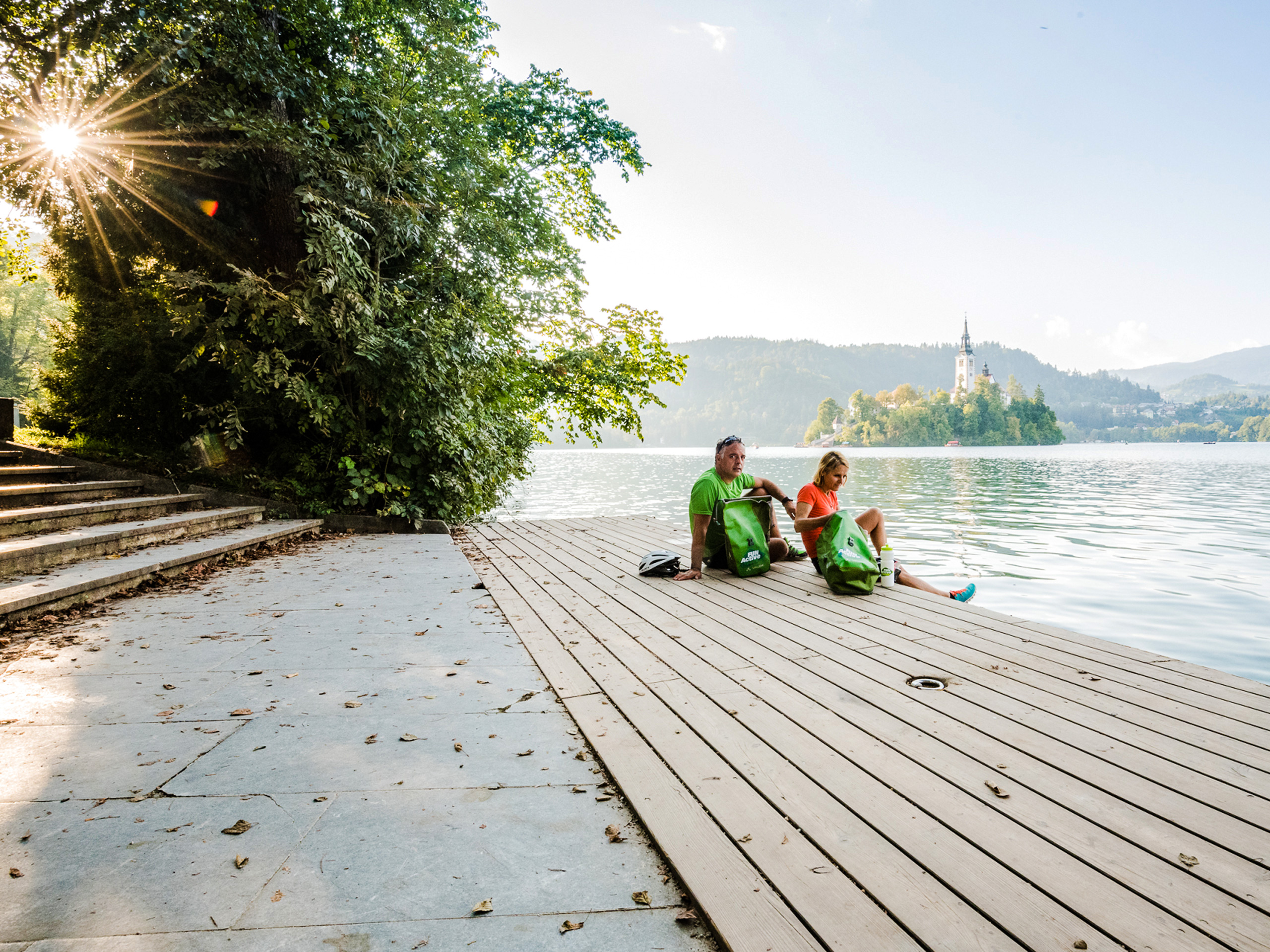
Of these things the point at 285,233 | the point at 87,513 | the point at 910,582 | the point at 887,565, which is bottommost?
the point at 910,582

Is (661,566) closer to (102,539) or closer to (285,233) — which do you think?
(102,539)

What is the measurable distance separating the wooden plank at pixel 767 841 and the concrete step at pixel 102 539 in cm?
469

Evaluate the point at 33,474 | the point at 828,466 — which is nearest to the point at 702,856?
the point at 828,466

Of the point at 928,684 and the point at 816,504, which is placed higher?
the point at 816,504

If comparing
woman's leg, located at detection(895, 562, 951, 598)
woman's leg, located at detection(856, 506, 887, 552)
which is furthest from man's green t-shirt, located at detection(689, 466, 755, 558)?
woman's leg, located at detection(895, 562, 951, 598)

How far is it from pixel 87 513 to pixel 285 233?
4.46 m

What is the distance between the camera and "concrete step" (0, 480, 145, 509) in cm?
652

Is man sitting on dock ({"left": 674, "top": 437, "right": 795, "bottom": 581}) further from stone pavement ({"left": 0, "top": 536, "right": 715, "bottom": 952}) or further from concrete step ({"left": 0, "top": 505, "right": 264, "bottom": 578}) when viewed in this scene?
concrete step ({"left": 0, "top": 505, "right": 264, "bottom": 578})

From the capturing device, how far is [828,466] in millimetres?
5457

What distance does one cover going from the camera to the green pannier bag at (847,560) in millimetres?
4793

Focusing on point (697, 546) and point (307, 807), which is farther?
point (697, 546)

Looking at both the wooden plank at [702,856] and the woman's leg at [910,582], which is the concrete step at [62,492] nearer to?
the wooden plank at [702,856]

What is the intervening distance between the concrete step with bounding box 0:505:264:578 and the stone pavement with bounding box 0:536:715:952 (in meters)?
1.64

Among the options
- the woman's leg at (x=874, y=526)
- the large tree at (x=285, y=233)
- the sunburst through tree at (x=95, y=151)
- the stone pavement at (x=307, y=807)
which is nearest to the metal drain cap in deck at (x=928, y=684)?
the stone pavement at (x=307, y=807)
